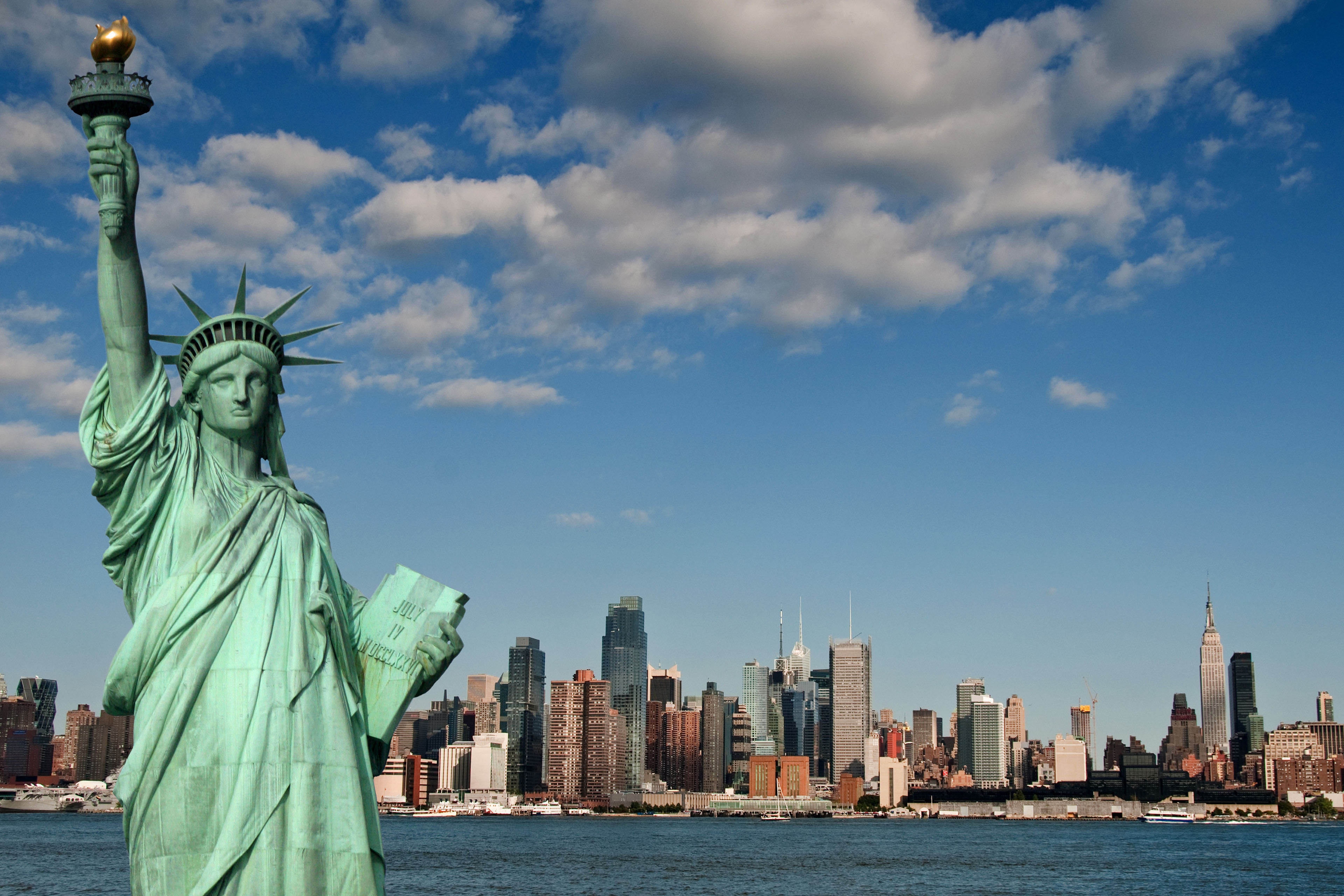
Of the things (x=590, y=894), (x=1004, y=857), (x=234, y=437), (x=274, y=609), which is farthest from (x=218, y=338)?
(x=1004, y=857)

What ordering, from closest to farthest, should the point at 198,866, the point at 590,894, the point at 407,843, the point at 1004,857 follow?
the point at 198,866, the point at 590,894, the point at 1004,857, the point at 407,843

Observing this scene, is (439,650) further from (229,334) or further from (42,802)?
(42,802)

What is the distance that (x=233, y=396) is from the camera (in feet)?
46.8

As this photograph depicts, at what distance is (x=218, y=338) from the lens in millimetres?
14422

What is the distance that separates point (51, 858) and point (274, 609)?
75.6m

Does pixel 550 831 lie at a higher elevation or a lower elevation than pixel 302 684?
lower

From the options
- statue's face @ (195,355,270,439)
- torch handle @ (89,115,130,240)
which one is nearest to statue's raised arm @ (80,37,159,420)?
torch handle @ (89,115,130,240)

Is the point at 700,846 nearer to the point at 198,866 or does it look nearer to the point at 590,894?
the point at 590,894

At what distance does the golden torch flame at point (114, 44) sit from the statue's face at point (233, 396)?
10.7 ft

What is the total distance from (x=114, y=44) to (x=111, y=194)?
156 cm

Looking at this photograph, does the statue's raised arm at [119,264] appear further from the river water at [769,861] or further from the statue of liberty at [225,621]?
the river water at [769,861]

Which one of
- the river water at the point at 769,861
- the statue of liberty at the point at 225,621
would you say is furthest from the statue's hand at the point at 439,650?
the river water at the point at 769,861

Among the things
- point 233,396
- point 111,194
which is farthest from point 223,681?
point 111,194

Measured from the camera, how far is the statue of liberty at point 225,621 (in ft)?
43.4
